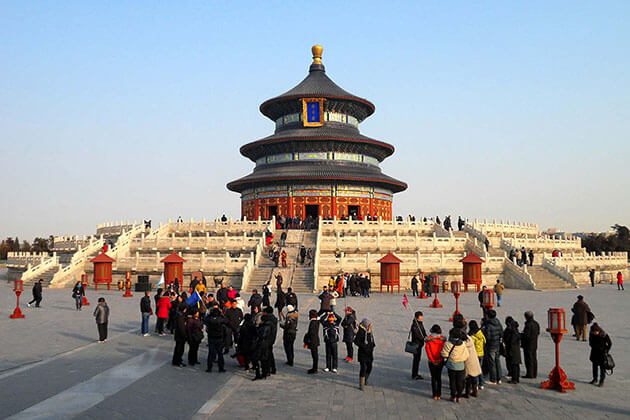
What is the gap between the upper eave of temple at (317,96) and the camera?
5809cm

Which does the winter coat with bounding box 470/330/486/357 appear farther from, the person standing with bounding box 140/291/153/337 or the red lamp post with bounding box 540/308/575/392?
the person standing with bounding box 140/291/153/337

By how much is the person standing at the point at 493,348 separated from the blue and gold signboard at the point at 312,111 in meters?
47.4

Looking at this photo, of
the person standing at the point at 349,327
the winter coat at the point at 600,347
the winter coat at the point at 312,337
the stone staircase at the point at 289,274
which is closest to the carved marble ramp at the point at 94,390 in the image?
the winter coat at the point at 312,337

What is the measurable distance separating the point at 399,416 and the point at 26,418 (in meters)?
6.02

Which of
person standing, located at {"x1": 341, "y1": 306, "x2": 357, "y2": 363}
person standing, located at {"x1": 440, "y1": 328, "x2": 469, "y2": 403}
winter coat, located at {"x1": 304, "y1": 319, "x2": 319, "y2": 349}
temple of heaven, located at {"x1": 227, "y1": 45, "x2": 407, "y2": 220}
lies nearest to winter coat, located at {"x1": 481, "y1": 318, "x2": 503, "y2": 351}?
person standing, located at {"x1": 440, "y1": 328, "x2": 469, "y2": 403}

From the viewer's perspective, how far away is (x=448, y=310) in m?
23.9

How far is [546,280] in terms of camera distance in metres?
35.8

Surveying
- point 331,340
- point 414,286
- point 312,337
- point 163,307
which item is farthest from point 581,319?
point 414,286

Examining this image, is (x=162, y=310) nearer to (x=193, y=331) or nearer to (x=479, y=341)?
(x=193, y=331)

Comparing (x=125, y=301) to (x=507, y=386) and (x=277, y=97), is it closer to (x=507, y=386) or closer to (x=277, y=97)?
(x=507, y=386)

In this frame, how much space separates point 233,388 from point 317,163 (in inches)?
1776

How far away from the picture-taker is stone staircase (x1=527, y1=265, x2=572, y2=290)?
35250 millimetres

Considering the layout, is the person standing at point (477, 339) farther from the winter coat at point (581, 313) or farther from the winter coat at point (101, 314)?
the winter coat at point (101, 314)

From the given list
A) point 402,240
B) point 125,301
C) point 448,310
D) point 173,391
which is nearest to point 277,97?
point 402,240
